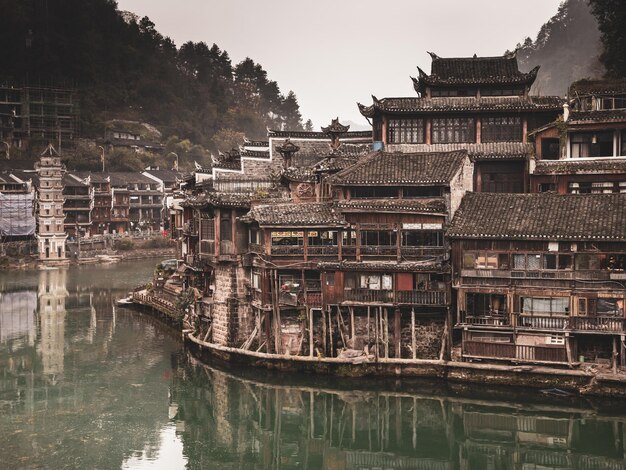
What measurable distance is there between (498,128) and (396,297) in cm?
1750

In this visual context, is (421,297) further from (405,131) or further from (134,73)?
(134,73)

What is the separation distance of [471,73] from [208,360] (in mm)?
27373

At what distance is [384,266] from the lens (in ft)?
114

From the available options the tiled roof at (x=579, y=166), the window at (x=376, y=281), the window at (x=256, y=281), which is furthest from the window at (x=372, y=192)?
the tiled roof at (x=579, y=166)

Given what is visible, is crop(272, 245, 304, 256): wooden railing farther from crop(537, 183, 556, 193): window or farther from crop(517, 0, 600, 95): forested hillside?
crop(517, 0, 600, 95): forested hillside

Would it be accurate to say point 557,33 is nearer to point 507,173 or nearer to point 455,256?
point 507,173

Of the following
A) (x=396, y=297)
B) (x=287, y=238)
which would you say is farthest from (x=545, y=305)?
(x=287, y=238)

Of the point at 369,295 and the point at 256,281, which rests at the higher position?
the point at 256,281

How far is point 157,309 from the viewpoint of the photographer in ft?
180

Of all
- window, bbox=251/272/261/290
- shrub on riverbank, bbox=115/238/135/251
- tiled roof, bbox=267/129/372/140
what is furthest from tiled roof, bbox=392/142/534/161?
shrub on riverbank, bbox=115/238/135/251

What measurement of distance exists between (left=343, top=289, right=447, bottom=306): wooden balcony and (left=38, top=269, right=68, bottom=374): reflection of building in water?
1852 cm

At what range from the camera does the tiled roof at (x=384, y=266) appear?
34.3 m

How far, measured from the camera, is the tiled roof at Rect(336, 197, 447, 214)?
115 feet

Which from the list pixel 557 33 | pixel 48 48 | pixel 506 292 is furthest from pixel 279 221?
pixel 557 33
